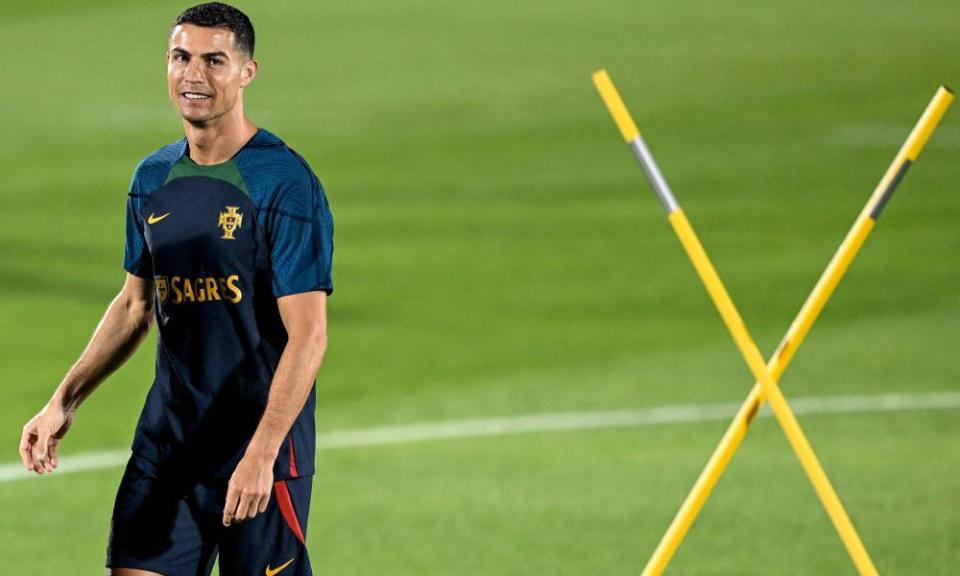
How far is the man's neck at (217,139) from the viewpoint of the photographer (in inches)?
243

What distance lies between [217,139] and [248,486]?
102cm

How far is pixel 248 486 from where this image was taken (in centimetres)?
596

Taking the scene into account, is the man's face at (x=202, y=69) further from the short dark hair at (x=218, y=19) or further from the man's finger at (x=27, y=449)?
the man's finger at (x=27, y=449)

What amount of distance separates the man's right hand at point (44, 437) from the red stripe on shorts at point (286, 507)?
75 cm

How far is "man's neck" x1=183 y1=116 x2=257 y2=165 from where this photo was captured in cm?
618

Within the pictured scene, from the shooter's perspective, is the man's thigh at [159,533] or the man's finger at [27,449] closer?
the man's thigh at [159,533]

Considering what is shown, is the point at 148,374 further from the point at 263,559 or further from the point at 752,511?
the point at 263,559

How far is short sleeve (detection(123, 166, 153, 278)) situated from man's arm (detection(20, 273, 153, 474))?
6 cm

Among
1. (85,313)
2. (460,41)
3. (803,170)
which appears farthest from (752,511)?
(460,41)

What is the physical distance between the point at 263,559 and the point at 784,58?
91.0ft

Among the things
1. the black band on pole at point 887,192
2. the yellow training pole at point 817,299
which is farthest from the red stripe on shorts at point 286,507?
the black band on pole at point 887,192

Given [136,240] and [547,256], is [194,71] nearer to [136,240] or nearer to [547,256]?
[136,240]

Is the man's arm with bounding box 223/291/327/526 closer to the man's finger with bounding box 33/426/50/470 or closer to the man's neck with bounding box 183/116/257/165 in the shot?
the man's neck with bounding box 183/116/257/165

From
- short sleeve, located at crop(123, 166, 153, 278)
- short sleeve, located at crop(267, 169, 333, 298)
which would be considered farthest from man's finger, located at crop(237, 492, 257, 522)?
short sleeve, located at crop(123, 166, 153, 278)
